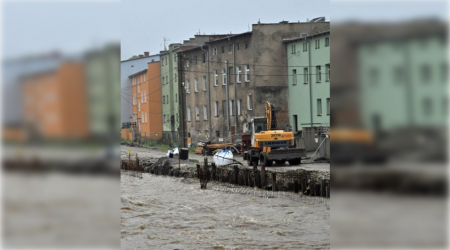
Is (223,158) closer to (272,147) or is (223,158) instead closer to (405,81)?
(272,147)

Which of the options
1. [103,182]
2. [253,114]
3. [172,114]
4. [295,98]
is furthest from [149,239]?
[253,114]

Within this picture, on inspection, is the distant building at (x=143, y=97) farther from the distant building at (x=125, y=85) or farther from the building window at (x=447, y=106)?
the building window at (x=447, y=106)

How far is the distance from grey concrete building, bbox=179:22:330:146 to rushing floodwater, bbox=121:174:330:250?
13.9 metres

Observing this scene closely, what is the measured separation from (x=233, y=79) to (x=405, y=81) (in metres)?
39.1

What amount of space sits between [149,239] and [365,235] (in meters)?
13.5

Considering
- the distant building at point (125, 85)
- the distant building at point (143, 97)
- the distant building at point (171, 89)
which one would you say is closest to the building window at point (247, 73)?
the distant building at point (171, 89)

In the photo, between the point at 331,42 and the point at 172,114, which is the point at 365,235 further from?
the point at 172,114

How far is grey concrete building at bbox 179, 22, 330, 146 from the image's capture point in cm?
3669

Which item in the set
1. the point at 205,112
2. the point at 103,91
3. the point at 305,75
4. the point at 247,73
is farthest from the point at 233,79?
the point at 103,91

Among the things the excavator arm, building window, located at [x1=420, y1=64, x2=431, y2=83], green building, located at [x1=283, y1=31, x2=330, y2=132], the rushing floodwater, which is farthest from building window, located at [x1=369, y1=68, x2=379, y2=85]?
the excavator arm

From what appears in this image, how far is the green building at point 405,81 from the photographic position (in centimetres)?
150

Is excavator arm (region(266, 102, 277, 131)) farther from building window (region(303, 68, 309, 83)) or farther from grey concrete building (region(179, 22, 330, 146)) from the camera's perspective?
grey concrete building (region(179, 22, 330, 146))

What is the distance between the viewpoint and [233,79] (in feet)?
133

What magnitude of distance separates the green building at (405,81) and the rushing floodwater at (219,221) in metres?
10.1
